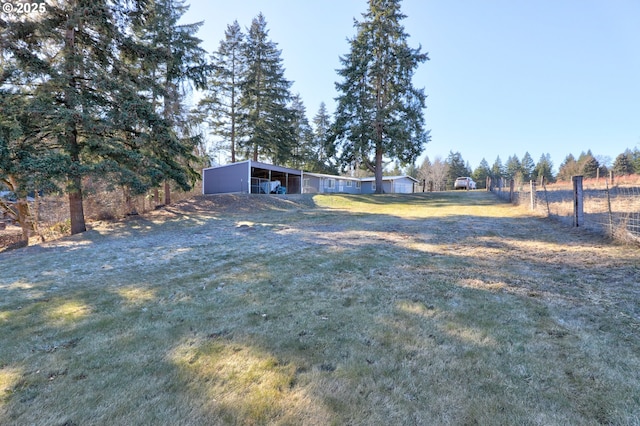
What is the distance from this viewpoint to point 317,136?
127 ft

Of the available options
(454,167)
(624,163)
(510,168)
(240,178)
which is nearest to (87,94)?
(240,178)

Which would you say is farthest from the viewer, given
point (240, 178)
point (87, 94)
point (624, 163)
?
point (624, 163)

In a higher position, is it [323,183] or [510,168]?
[510,168]

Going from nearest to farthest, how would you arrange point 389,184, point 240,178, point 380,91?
1. point 240,178
2. point 380,91
3. point 389,184

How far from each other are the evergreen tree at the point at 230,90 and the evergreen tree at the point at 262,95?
0.54 m

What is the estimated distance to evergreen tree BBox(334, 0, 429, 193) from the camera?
69.7ft

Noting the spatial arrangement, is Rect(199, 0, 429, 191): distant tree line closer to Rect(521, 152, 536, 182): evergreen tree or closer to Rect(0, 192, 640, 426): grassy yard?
Rect(0, 192, 640, 426): grassy yard

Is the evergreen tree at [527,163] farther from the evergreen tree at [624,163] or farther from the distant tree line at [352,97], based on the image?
the distant tree line at [352,97]

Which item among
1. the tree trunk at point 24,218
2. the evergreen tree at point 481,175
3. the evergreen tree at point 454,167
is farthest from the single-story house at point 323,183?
the evergreen tree at point 481,175

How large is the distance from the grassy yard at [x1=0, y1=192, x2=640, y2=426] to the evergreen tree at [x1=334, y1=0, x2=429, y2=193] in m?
17.2

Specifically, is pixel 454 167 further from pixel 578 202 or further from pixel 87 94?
pixel 87 94

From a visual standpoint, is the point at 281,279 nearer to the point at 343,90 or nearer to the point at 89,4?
the point at 89,4

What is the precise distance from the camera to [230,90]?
2612 cm

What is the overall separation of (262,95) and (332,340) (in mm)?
27379
